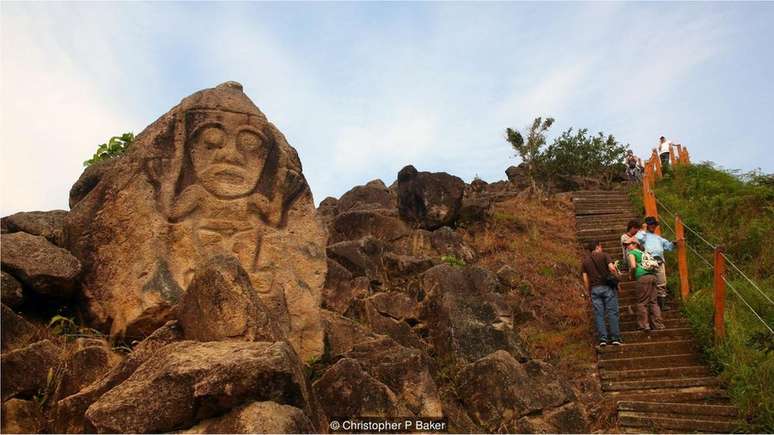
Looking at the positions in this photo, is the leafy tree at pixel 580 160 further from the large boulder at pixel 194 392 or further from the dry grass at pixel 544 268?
the large boulder at pixel 194 392

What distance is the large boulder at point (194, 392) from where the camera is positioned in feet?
20.6

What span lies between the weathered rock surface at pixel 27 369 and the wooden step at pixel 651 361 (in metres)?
7.80

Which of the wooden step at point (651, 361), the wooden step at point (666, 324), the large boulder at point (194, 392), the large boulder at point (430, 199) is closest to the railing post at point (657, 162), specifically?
the large boulder at point (430, 199)

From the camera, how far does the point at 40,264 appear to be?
31.5 feet

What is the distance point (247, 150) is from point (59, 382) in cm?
426

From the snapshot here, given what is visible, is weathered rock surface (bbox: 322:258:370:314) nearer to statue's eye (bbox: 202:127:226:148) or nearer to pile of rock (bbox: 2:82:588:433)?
pile of rock (bbox: 2:82:588:433)

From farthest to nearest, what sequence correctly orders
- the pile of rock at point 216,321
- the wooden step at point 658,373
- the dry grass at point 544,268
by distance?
the dry grass at point 544,268 < the wooden step at point 658,373 < the pile of rock at point 216,321

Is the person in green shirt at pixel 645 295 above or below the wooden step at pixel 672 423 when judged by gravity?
above

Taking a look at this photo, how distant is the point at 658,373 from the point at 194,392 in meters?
7.70

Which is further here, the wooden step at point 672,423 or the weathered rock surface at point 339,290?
the weathered rock surface at point 339,290

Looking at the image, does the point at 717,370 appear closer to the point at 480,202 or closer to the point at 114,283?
the point at 114,283

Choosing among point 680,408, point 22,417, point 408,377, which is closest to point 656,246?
point 680,408

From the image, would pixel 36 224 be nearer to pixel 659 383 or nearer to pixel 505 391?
pixel 505 391

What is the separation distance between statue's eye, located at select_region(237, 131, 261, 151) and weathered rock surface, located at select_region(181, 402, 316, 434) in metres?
5.45
